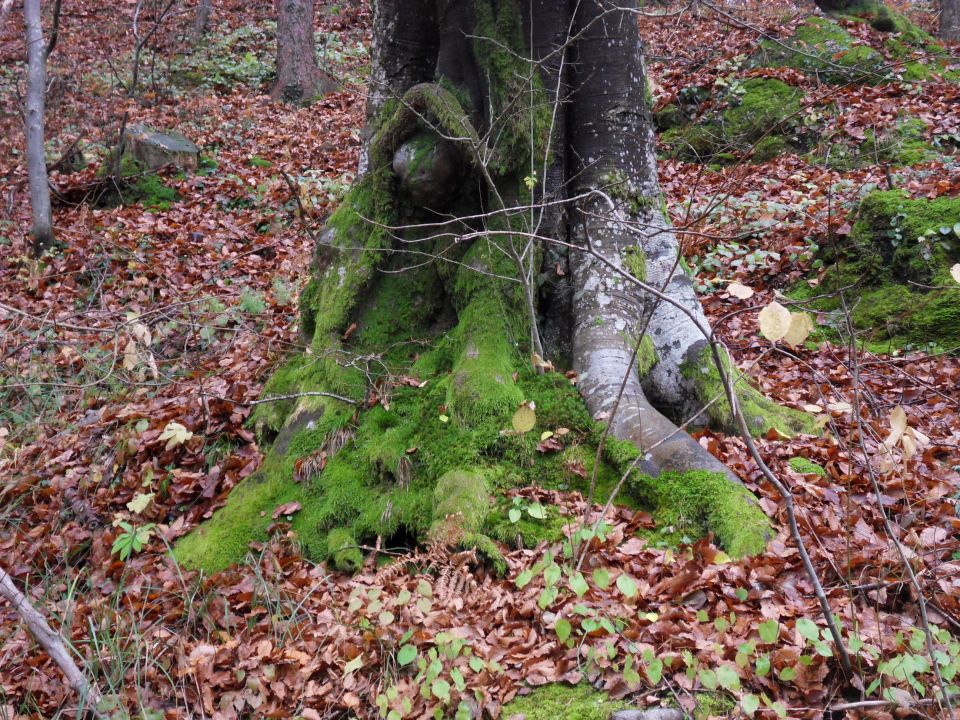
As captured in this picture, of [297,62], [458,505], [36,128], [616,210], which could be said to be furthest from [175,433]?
[297,62]

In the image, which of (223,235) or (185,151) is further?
(185,151)

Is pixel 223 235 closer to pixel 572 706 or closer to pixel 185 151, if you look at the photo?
pixel 185 151

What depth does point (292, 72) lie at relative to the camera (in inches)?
558

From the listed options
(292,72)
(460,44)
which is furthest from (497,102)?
(292,72)

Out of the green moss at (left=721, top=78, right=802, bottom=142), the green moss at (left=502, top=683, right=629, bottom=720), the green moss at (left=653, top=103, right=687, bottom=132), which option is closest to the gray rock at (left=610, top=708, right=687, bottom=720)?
the green moss at (left=502, top=683, right=629, bottom=720)

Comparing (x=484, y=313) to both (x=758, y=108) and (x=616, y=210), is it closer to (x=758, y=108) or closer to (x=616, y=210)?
(x=616, y=210)

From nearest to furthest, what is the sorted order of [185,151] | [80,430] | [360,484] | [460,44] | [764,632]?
1. [764,632]
2. [360,484]
3. [460,44]
4. [80,430]
5. [185,151]

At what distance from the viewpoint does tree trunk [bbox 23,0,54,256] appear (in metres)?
8.30

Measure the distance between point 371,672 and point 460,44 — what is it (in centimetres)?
431

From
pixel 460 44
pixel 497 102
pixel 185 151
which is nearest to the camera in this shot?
pixel 497 102

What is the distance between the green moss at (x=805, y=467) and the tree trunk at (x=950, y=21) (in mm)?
12274

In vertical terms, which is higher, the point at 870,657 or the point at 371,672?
the point at 870,657

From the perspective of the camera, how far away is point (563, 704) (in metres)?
2.42

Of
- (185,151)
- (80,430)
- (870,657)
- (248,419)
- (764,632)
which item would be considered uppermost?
(185,151)
